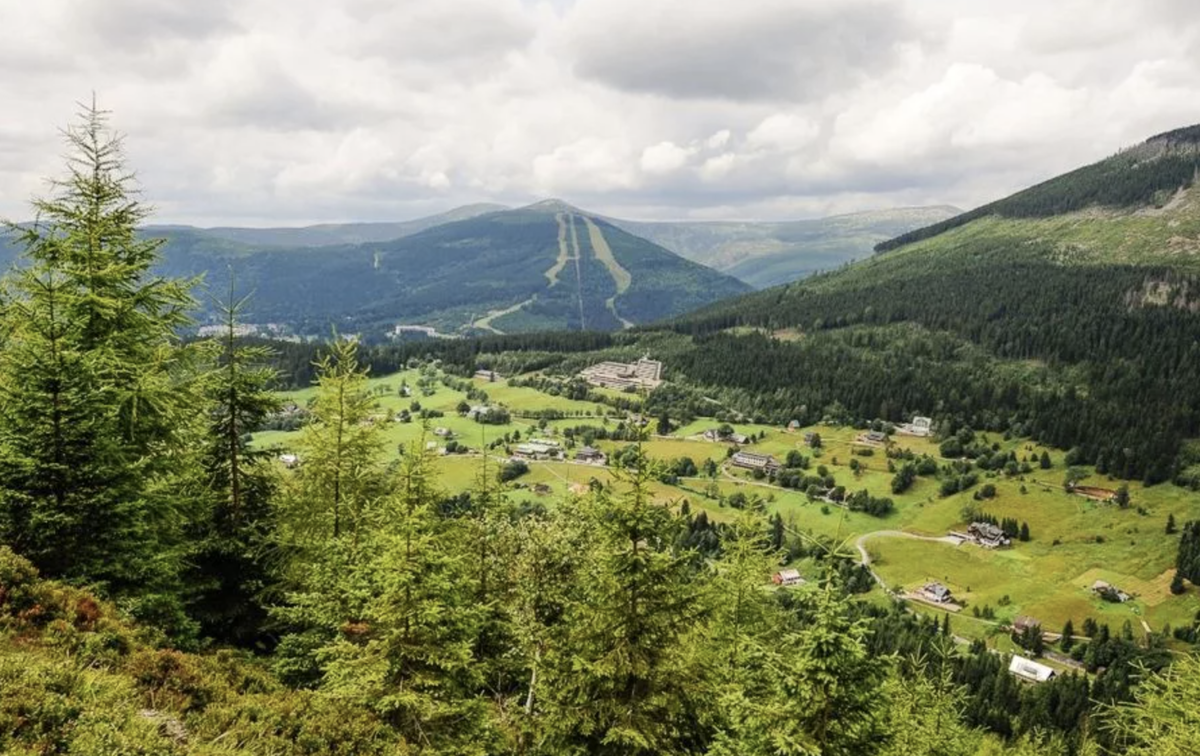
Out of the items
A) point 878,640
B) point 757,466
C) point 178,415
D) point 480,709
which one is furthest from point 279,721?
point 757,466

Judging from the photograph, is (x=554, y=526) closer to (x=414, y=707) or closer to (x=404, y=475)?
(x=404, y=475)

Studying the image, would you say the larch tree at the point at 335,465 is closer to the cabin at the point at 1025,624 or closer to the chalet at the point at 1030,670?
the chalet at the point at 1030,670

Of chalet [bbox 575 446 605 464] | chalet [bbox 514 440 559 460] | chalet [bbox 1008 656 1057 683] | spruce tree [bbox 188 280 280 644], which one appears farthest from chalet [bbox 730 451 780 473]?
spruce tree [bbox 188 280 280 644]

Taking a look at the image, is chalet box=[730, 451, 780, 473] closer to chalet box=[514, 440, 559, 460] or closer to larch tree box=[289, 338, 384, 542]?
chalet box=[514, 440, 559, 460]

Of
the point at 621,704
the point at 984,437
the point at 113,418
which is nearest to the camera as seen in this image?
the point at 621,704

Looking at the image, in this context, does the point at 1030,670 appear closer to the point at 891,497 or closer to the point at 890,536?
the point at 890,536

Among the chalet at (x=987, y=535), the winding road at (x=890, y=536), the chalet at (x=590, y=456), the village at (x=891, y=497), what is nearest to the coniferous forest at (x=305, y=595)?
the village at (x=891, y=497)
